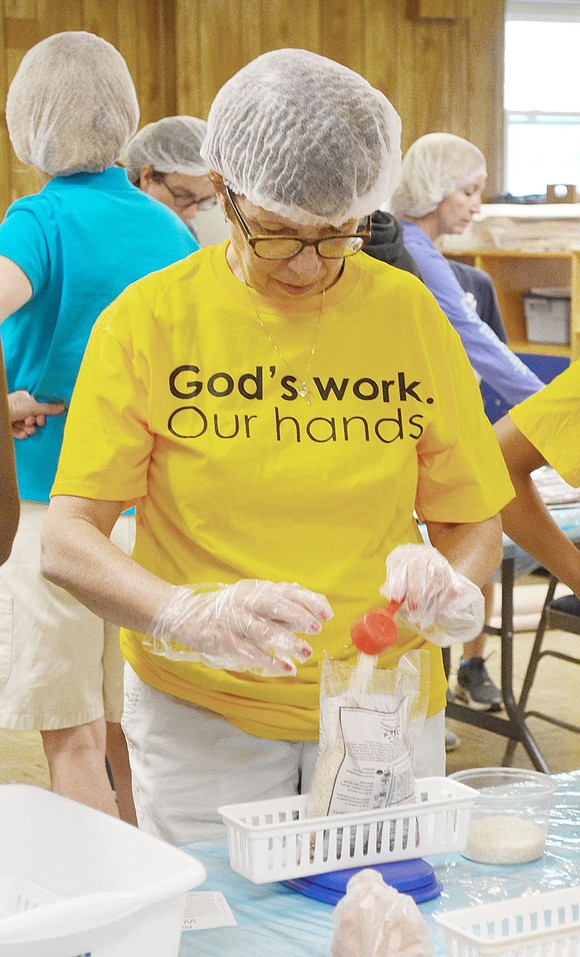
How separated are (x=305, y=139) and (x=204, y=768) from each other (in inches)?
27.9

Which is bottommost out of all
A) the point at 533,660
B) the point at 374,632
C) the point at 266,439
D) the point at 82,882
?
the point at 533,660

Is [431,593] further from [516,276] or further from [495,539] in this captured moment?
[516,276]

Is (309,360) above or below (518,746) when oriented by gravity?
above

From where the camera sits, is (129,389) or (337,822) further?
(129,389)

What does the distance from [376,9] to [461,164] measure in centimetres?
223

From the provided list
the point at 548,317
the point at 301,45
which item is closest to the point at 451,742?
the point at 548,317

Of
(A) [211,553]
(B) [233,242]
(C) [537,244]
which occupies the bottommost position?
(C) [537,244]

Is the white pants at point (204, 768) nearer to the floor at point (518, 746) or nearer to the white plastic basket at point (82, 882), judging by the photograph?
the white plastic basket at point (82, 882)

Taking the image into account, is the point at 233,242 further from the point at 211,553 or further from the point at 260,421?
the point at 211,553

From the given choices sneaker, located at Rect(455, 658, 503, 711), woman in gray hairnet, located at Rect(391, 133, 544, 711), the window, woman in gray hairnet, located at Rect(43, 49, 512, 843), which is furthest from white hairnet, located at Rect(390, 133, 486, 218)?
woman in gray hairnet, located at Rect(43, 49, 512, 843)

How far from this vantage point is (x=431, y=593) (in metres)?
1.30

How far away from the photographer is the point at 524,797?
53.2 inches

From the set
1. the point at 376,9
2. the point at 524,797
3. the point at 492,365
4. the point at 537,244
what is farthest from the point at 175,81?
the point at 524,797

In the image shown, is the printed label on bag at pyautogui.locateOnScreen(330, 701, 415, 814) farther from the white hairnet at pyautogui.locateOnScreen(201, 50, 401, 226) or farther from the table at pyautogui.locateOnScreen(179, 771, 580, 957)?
the white hairnet at pyautogui.locateOnScreen(201, 50, 401, 226)
